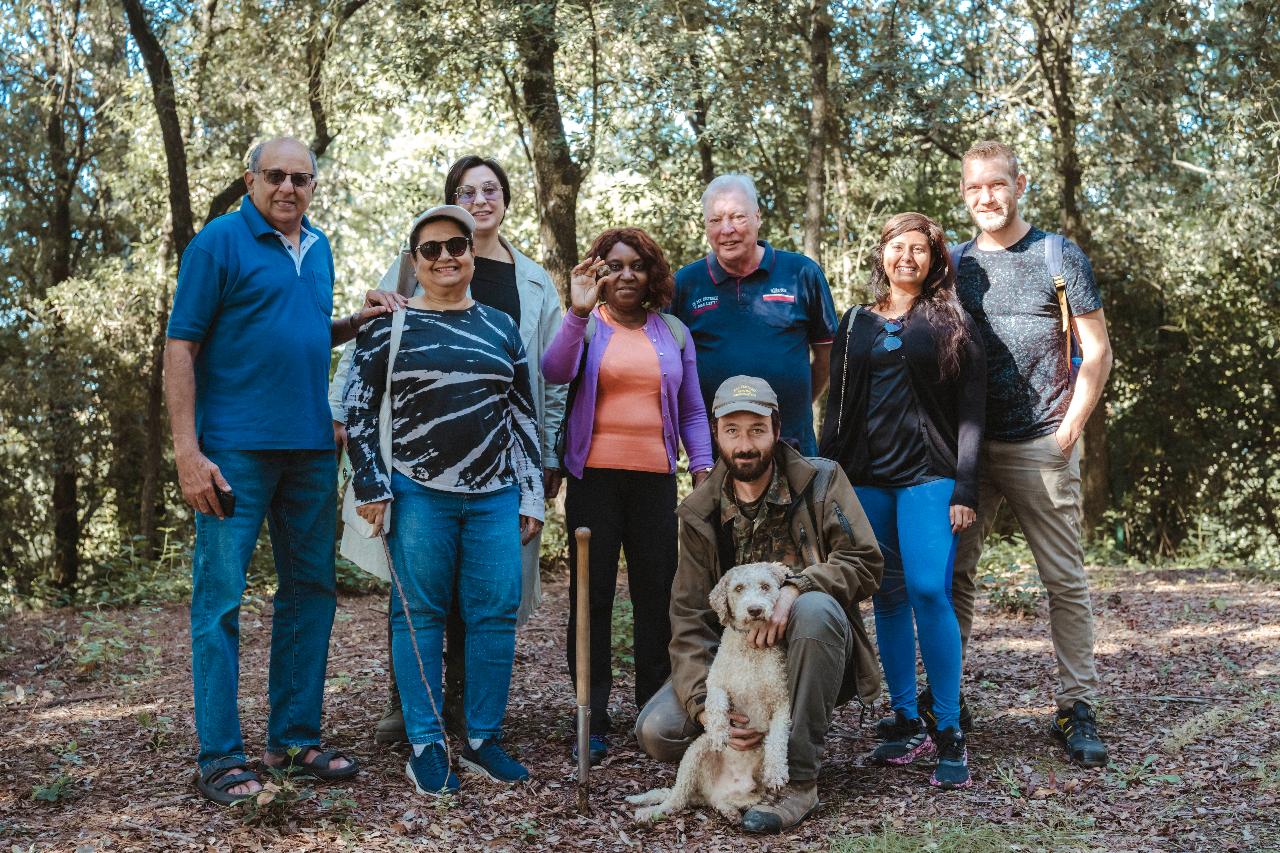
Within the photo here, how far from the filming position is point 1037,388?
4473mm

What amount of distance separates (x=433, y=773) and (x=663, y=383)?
5.81 ft

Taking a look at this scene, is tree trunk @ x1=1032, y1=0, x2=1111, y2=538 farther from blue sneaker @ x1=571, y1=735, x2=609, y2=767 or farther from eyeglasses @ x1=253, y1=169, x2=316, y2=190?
eyeglasses @ x1=253, y1=169, x2=316, y2=190

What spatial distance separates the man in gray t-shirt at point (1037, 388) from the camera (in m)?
4.42

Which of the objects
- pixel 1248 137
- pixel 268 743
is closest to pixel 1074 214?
pixel 1248 137

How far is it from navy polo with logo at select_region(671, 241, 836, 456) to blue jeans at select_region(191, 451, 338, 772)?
1686mm

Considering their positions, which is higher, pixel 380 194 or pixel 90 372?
pixel 380 194

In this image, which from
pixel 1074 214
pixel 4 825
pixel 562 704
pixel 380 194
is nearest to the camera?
pixel 4 825

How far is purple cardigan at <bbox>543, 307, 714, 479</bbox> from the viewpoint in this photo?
433cm

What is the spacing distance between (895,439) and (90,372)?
11306mm

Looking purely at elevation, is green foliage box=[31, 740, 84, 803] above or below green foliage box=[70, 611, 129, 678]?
above

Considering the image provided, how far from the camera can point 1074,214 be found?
38.3ft

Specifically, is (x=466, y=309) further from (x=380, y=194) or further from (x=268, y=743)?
(x=380, y=194)

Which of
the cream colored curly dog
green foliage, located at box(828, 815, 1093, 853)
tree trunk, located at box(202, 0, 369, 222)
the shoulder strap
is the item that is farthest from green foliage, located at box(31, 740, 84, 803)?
tree trunk, located at box(202, 0, 369, 222)

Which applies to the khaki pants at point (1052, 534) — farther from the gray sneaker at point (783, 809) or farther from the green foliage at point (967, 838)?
the gray sneaker at point (783, 809)
